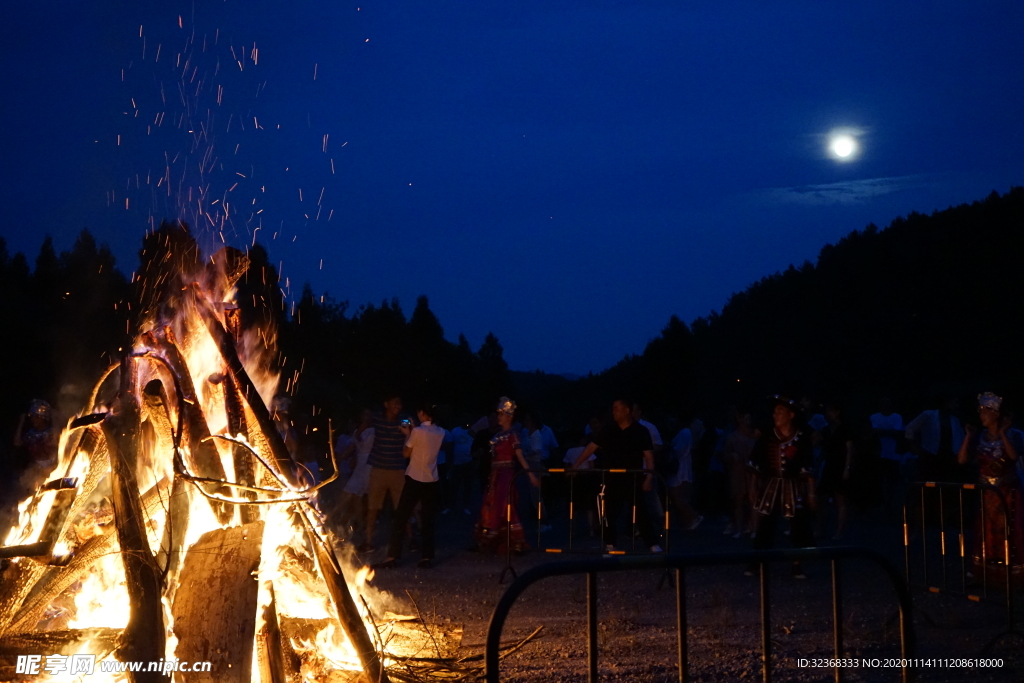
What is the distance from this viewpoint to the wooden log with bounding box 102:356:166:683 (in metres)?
4.67

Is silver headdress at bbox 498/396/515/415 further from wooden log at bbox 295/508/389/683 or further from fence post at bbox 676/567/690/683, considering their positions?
fence post at bbox 676/567/690/683

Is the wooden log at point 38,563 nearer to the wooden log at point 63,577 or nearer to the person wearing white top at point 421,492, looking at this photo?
the wooden log at point 63,577

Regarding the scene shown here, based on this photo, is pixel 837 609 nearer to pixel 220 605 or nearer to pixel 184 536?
pixel 220 605

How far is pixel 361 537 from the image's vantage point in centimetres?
1299

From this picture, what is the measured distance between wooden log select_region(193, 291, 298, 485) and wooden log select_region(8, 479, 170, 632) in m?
0.69

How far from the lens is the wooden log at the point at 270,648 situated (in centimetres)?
521

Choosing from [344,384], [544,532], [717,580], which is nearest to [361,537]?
[544,532]

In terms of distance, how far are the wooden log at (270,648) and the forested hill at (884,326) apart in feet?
78.3

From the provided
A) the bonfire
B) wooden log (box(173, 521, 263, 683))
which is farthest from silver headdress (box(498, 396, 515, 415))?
wooden log (box(173, 521, 263, 683))

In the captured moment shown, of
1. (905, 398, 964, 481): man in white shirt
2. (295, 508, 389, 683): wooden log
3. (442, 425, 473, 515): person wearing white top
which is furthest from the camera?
(442, 425, 473, 515): person wearing white top

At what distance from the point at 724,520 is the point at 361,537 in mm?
5967

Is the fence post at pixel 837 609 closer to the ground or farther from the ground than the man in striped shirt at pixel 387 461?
closer to the ground

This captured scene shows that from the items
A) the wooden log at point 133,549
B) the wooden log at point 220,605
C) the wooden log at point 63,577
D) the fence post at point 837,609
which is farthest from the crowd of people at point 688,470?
the wooden log at point 133,549

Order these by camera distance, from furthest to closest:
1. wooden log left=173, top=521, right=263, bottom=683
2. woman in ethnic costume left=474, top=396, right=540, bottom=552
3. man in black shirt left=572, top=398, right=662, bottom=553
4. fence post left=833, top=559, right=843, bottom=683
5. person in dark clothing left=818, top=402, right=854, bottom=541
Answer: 1. person in dark clothing left=818, top=402, right=854, bottom=541
2. woman in ethnic costume left=474, top=396, right=540, bottom=552
3. man in black shirt left=572, top=398, right=662, bottom=553
4. wooden log left=173, top=521, right=263, bottom=683
5. fence post left=833, top=559, right=843, bottom=683
